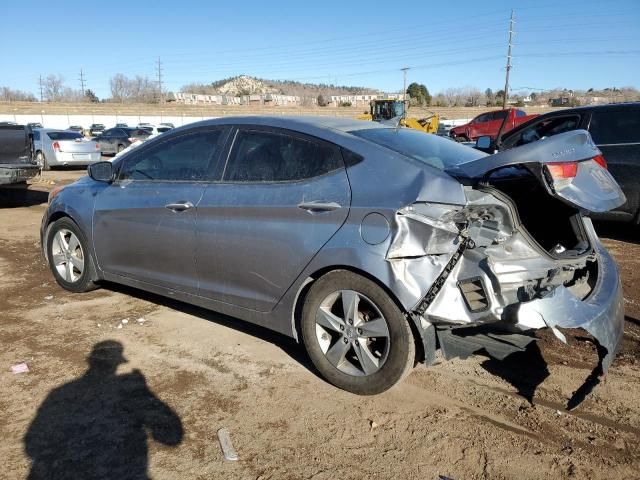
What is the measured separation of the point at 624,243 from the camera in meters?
7.07

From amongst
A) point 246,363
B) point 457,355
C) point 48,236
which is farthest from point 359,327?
point 48,236

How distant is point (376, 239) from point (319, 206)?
0.45m

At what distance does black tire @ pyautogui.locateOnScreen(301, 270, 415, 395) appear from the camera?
301cm

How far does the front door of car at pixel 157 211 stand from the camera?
3977mm

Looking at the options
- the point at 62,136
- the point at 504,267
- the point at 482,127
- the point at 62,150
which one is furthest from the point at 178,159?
the point at 482,127

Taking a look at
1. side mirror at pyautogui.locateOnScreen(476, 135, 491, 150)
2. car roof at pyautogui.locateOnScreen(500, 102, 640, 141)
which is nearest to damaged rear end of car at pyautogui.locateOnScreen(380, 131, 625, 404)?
side mirror at pyautogui.locateOnScreen(476, 135, 491, 150)

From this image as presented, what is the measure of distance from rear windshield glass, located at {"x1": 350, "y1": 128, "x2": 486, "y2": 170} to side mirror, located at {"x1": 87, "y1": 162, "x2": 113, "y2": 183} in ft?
7.54

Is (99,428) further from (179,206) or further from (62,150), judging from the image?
(62,150)

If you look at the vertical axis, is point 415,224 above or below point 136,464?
above

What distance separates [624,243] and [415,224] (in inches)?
211

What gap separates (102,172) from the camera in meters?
4.68

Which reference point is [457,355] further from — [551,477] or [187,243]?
[187,243]

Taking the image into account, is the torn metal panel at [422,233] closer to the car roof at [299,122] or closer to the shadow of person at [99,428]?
the car roof at [299,122]

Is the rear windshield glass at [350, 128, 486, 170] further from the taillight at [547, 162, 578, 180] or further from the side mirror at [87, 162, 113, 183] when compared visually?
the side mirror at [87, 162, 113, 183]
